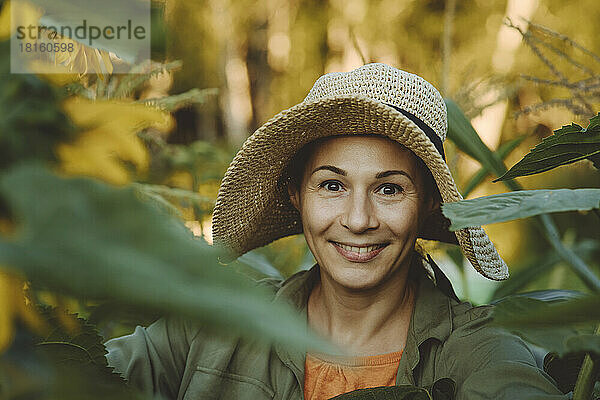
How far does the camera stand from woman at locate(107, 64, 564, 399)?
84 centimetres

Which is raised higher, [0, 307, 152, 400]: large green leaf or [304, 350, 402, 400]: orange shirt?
[0, 307, 152, 400]: large green leaf

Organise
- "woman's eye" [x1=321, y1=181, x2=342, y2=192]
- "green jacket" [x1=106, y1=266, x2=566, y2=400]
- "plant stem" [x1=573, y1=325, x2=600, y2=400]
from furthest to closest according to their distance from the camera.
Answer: "woman's eye" [x1=321, y1=181, x2=342, y2=192] → "green jacket" [x1=106, y1=266, x2=566, y2=400] → "plant stem" [x1=573, y1=325, x2=600, y2=400]

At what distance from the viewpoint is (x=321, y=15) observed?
4125mm

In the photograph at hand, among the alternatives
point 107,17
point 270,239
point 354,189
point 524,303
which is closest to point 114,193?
point 107,17

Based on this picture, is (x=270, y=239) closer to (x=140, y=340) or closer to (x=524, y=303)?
(x=140, y=340)

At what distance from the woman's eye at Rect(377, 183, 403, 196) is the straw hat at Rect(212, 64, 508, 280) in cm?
6

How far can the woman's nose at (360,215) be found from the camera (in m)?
0.85

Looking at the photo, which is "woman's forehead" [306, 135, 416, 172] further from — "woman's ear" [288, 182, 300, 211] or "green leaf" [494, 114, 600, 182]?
"green leaf" [494, 114, 600, 182]

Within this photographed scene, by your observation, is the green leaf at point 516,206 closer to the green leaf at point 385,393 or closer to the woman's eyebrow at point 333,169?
the green leaf at point 385,393

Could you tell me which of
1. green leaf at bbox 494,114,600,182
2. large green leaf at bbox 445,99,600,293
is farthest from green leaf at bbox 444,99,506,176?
green leaf at bbox 494,114,600,182

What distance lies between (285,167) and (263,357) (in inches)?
11.6

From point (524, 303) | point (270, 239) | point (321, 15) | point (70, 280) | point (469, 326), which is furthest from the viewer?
point (321, 15)

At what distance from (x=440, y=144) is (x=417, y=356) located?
0.94 ft

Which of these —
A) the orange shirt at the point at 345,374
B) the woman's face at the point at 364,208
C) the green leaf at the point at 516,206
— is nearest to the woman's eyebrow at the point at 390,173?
the woman's face at the point at 364,208
